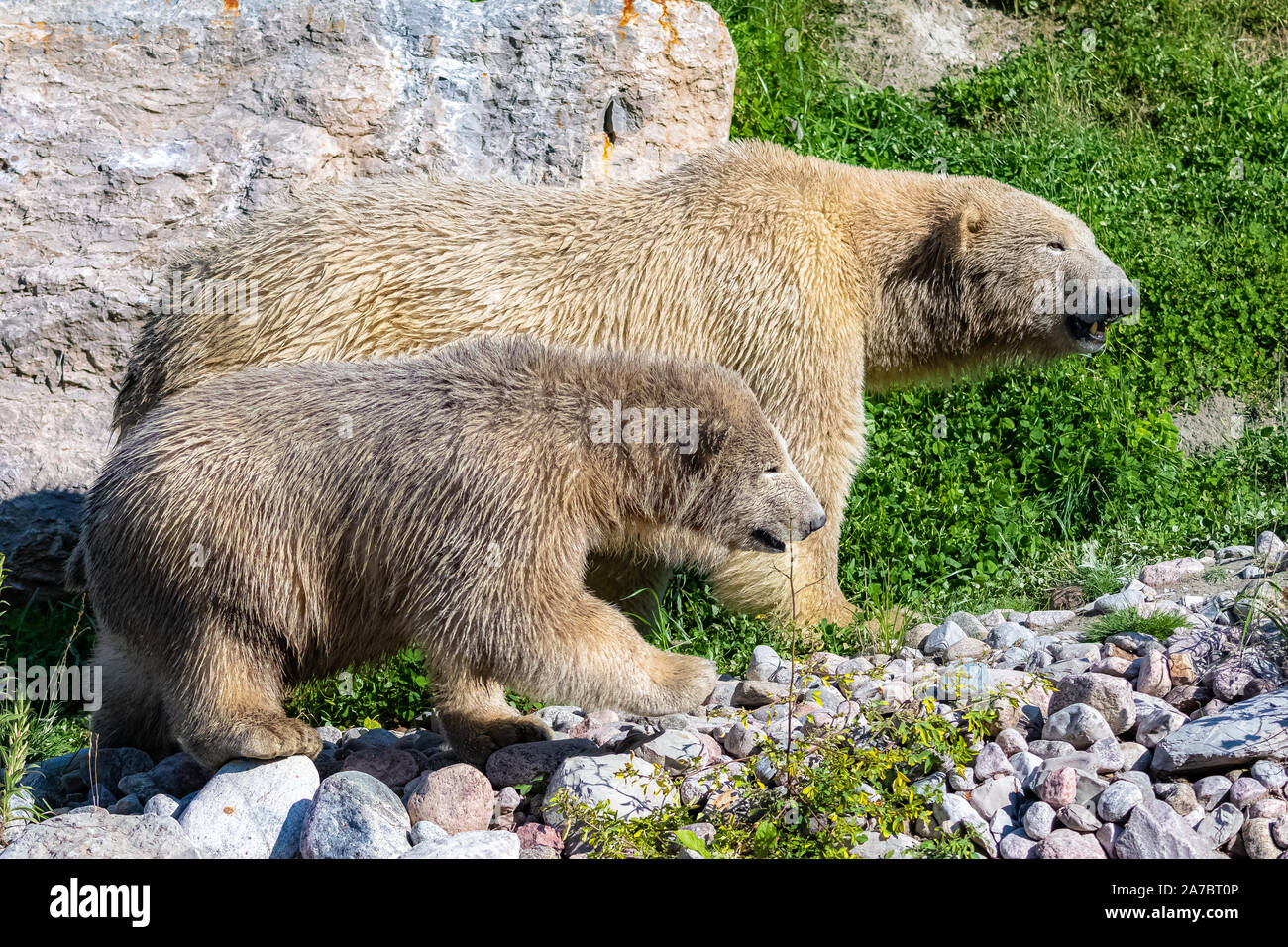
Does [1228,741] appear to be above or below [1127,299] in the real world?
below

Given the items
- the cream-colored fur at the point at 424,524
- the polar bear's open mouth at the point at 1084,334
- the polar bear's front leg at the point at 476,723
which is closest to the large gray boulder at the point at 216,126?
the cream-colored fur at the point at 424,524

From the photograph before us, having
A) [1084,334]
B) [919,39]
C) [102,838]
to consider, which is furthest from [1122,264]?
[102,838]

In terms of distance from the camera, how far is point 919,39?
11.5 meters

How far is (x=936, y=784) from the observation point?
173 inches

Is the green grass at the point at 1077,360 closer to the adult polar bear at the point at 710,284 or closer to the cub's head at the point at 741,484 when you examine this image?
the adult polar bear at the point at 710,284

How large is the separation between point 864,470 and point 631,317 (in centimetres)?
193

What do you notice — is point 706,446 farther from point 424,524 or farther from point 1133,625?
point 1133,625

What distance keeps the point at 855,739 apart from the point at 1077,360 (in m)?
4.62

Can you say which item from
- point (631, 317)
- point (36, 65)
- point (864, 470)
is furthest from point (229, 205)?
point (864, 470)

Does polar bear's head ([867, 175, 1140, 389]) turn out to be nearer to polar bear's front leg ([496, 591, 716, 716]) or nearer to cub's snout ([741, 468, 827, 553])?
cub's snout ([741, 468, 827, 553])

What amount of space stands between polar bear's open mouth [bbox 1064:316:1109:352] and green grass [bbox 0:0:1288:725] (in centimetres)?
52

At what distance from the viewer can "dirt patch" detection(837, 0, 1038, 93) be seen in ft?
37.0

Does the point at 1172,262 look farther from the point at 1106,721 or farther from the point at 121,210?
the point at 121,210

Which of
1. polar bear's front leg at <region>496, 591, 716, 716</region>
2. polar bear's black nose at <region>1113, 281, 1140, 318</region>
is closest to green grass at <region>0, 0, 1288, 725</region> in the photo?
polar bear's black nose at <region>1113, 281, 1140, 318</region>
